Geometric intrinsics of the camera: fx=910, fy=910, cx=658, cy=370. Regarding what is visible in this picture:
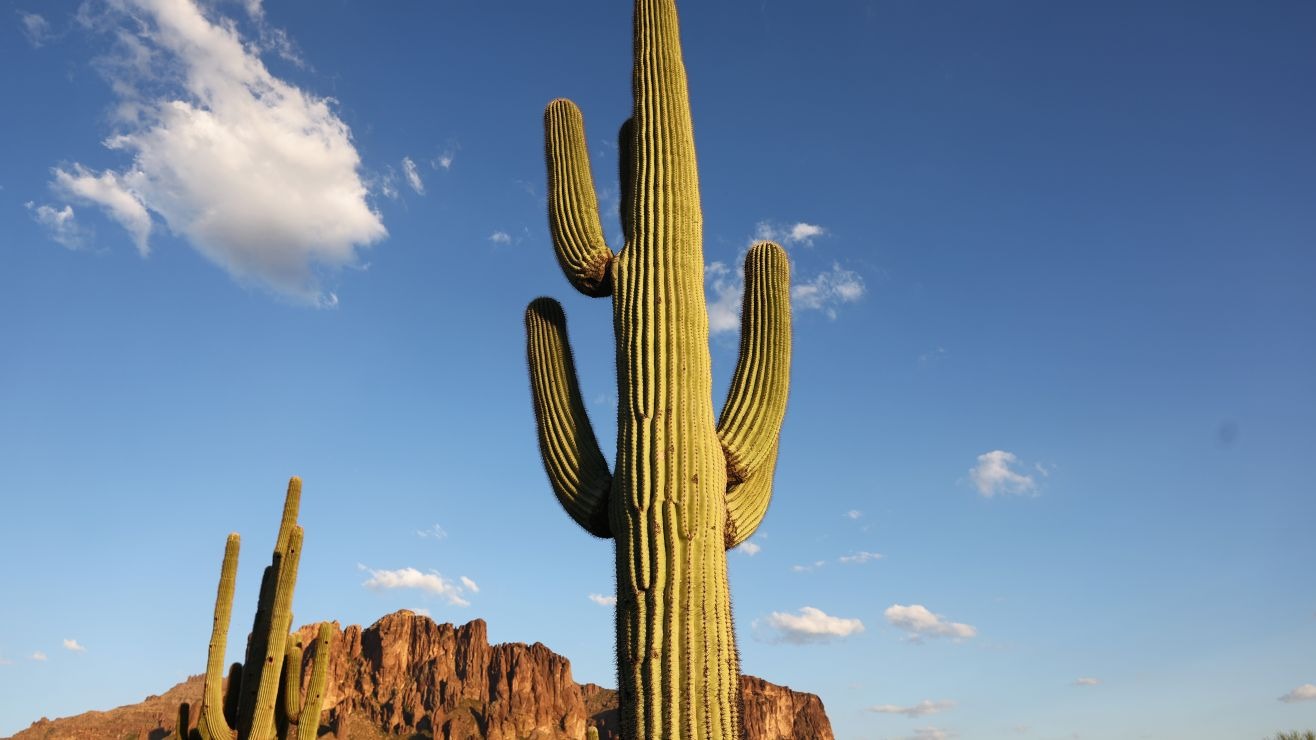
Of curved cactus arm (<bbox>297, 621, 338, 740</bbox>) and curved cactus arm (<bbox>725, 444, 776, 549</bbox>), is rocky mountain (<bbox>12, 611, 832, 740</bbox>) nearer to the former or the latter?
curved cactus arm (<bbox>297, 621, 338, 740</bbox>)

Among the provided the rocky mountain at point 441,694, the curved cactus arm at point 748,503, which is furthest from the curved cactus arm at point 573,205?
the rocky mountain at point 441,694

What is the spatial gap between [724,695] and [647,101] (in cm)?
454

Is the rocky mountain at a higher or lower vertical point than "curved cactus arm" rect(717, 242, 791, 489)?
higher

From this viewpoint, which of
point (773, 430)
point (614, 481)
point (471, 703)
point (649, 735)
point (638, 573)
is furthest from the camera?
point (471, 703)

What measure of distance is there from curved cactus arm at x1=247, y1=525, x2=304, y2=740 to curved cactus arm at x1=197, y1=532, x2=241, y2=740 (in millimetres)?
265

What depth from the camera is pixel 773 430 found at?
7.13m

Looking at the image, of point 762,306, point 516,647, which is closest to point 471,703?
point 516,647

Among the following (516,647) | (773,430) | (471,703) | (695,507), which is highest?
(516,647)

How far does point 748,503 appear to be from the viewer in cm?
676

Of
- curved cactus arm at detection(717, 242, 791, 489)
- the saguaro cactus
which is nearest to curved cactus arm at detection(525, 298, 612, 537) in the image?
the saguaro cactus

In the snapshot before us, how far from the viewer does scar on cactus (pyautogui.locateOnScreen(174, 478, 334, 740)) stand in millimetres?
8781

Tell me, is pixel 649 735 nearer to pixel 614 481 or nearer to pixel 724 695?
pixel 724 695

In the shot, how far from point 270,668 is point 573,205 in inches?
213

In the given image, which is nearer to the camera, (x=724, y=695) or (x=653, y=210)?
(x=724, y=695)
